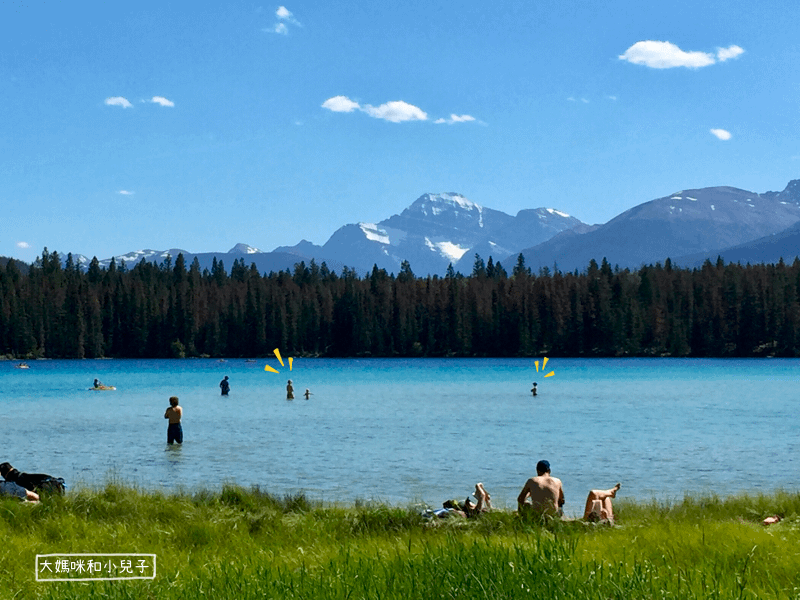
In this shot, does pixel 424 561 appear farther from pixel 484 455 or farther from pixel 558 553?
pixel 484 455

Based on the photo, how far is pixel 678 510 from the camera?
61.7ft

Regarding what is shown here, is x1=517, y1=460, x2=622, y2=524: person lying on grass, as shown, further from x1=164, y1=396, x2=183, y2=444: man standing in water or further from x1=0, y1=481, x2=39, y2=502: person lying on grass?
x1=164, y1=396, x2=183, y2=444: man standing in water

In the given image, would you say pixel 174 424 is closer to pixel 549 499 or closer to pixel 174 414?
pixel 174 414

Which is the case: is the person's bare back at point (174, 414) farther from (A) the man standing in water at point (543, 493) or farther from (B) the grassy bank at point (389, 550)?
(A) the man standing in water at point (543, 493)

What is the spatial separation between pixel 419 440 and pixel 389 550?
1188 inches

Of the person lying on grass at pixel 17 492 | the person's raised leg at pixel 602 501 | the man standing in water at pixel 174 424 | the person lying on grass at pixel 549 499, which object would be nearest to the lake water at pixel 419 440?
the man standing in water at pixel 174 424

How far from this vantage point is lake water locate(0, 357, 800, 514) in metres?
29.1

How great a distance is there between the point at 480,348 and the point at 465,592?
190 meters

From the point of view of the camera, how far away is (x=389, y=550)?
39.9 feet

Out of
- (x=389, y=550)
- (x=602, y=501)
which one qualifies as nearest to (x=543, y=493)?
(x=602, y=501)

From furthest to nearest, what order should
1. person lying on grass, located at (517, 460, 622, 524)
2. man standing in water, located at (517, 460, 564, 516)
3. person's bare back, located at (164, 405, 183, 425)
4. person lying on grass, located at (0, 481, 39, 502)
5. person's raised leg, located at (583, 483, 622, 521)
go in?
person's bare back, located at (164, 405, 183, 425) → person lying on grass, located at (0, 481, 39, 502) → person's raised leg, located at (583, 483, 622, 521) → man standing in water, located at (517, 460, 564, 516) → person lying on grass, located at (517, 460, 622, 524)

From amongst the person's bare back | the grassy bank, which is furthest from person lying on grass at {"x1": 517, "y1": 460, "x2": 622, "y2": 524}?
the person's bare back

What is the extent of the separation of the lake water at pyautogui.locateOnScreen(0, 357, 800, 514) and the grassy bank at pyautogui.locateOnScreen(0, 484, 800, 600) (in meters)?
6.39

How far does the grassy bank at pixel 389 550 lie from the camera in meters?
9.26
